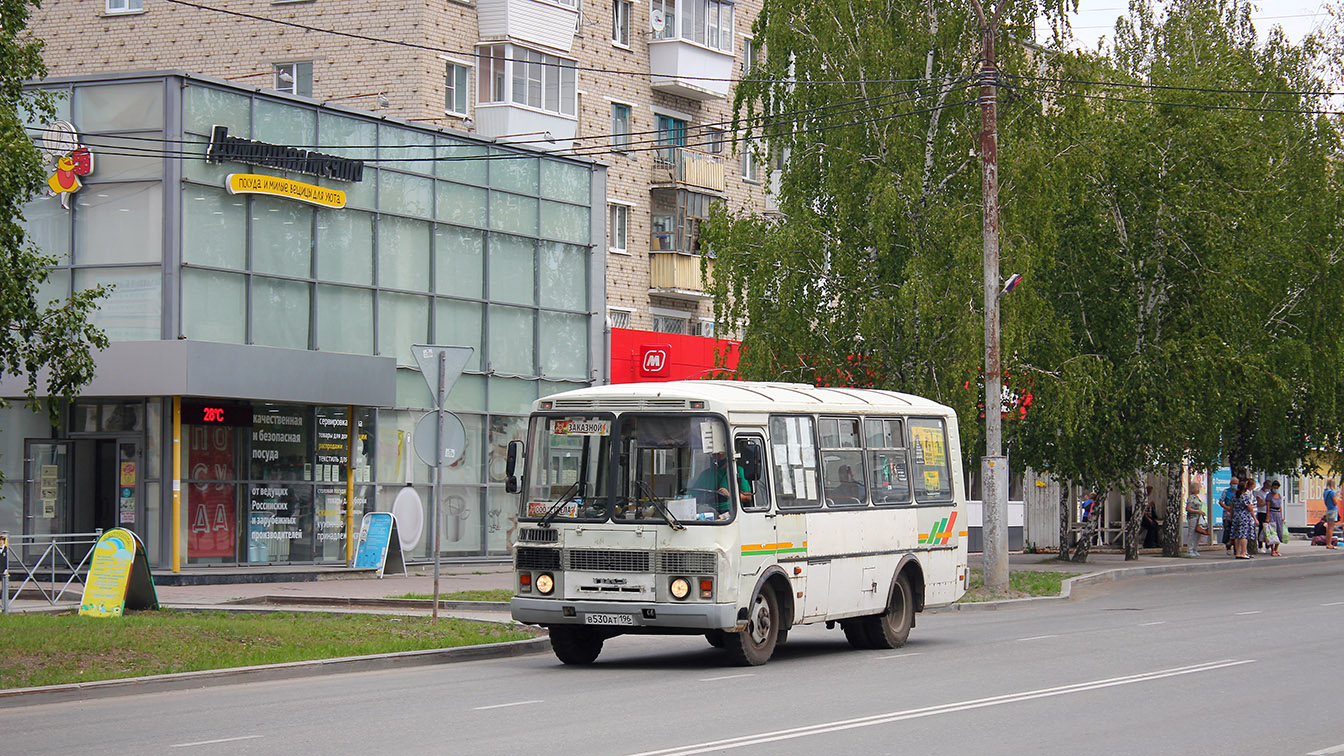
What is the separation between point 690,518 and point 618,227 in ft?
96.0

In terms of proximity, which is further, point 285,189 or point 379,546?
point 379,546

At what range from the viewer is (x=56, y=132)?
28312 mm

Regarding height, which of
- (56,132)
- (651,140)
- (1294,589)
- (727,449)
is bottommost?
(1294,589)

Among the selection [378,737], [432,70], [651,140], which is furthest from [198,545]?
[651,140]

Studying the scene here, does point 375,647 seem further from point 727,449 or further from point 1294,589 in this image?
point 1294,589

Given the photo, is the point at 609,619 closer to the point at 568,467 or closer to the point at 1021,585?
the point at 568,467

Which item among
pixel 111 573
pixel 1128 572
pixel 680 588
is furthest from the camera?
pixel 1128 572

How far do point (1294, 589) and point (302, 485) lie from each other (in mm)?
17192

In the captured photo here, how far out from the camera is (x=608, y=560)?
1652 cm

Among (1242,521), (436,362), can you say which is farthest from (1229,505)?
(436,362)

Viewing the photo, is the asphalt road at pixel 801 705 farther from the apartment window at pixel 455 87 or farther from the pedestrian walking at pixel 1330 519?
the pedestrian walking at pixel 1330 519

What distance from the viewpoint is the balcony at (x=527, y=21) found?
132ft

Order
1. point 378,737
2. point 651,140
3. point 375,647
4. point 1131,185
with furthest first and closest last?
point 651,140
point 1131,185
point 375,647
point 378,737

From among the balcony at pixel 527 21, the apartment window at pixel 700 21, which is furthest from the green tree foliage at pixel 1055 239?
the apartment window at pixel 700 21
